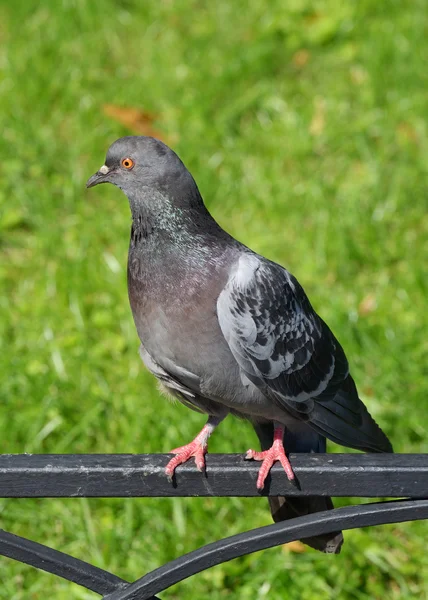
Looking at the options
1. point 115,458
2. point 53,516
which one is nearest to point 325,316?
point 53,516

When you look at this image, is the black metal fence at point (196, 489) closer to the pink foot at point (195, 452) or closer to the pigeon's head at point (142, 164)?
the pink foot at point (195, 452)

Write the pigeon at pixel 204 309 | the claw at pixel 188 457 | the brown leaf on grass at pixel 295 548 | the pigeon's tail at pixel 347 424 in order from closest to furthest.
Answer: the claw at pixel 188 457 → the pigeon at pixel 204 309 → the pigeon's tail at pixel 347 424 → the brown leaf on grass at pixel 295 548

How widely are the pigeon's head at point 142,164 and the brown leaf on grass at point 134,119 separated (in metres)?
2.97

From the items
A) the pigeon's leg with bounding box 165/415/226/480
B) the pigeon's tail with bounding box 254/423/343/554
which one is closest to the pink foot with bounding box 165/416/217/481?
the pigeon's leg with bounding box 165/415/226/480

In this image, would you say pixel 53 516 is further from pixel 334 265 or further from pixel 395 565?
pixel 334 265

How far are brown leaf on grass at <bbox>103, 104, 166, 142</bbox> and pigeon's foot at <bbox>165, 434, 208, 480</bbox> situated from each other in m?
3.37

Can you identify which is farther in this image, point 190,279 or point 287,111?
point 287,111

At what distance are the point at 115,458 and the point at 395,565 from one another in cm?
202

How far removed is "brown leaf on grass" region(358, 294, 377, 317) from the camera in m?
4.60

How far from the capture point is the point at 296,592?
3.48 m

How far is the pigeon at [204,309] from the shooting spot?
2553 millimetres

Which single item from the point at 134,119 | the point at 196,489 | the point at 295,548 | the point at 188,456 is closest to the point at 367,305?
the point at 295,548

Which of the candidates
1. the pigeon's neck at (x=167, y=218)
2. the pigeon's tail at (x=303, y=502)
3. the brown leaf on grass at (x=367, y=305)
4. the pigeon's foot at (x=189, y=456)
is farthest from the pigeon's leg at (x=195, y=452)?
the brown leaf on grass at (x=367, y=305)

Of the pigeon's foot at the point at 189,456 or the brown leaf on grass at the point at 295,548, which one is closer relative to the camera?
the pigeon's foot at the point at 189,456
